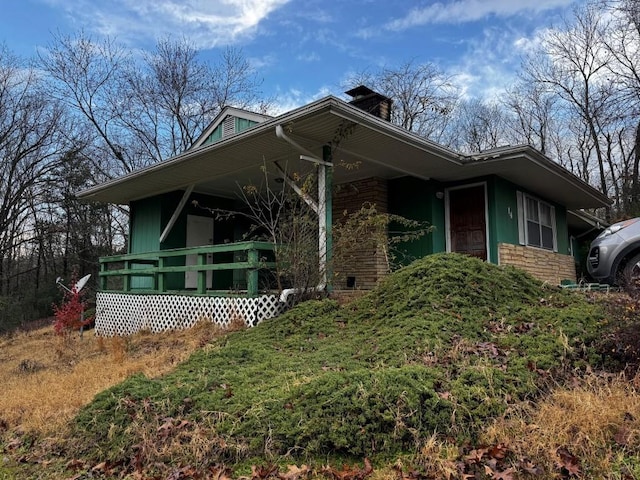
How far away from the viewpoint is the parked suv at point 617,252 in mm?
6628

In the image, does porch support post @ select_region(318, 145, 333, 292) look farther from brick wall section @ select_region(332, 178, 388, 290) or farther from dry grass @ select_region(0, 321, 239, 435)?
dry grass @ select_region(0, 321, 239, 435)

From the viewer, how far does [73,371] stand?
18.0 ft

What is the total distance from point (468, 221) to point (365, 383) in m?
7.03

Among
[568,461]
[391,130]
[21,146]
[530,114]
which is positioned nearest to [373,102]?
[391,130]

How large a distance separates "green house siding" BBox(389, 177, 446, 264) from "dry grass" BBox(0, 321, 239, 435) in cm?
440

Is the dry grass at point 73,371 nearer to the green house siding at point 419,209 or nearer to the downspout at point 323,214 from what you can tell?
the downspout at point 323,214

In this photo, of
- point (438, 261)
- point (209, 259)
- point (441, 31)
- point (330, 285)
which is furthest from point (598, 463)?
point (441, 31)

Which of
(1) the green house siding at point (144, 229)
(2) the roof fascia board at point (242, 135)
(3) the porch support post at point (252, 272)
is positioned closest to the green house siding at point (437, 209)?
(3) the porch support post at point (252, 272)

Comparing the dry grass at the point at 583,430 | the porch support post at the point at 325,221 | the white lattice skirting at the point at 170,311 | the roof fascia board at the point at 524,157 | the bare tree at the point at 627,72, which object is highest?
the bare tree at the point at 627,72

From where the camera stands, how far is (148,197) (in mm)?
11352

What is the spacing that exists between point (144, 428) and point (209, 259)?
906 cm

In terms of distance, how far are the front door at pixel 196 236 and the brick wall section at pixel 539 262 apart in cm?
705

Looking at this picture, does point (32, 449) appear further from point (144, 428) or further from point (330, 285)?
point (330, 285)

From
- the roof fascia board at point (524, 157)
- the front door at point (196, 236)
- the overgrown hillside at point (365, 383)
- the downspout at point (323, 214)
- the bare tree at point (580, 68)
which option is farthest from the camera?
the bare tree at point (580, 68)
